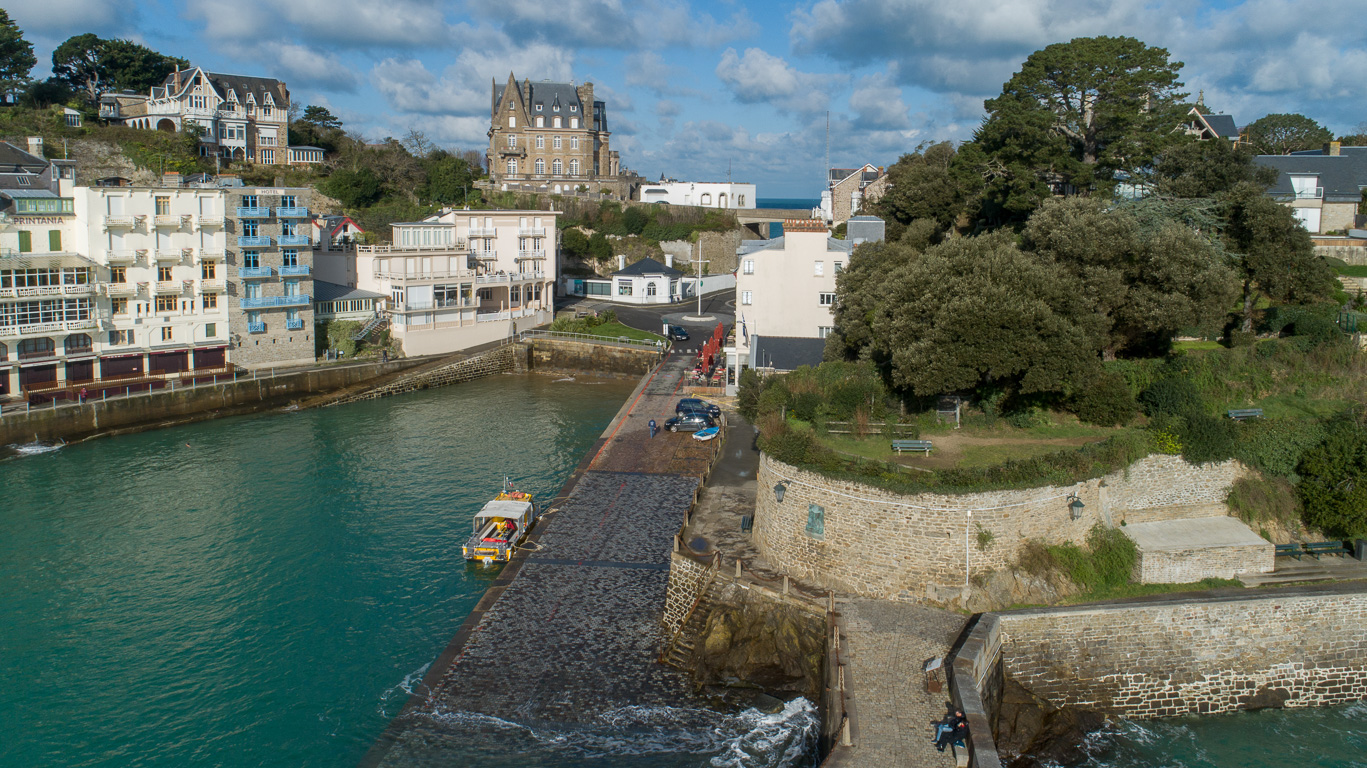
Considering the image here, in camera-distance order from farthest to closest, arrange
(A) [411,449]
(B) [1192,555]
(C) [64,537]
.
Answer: (A) [411,449]
(C) [64,537]
(B) [1192,555]

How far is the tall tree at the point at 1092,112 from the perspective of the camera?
32.0m

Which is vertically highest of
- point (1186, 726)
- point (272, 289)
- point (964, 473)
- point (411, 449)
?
point (272, 289)

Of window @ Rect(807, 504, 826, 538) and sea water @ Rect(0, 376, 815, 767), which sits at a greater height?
window @ Rect(807, 504, 826, 538)

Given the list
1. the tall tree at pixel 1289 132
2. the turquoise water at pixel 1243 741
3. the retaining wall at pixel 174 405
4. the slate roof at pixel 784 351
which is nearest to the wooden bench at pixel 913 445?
the turquoise water at pixel 1243 741

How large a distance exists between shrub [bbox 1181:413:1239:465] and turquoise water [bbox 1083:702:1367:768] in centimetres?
534

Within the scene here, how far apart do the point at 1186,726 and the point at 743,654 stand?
8038 millimetres

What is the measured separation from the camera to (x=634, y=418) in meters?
34.9

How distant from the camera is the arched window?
119ft

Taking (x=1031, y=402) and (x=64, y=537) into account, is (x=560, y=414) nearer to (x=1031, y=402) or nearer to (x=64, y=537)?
(x=64, y=537)

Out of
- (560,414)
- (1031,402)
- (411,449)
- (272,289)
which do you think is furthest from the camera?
(272,289)

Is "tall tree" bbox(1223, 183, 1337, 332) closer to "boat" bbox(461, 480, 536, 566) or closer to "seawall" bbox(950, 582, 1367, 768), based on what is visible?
"seawall" bbox(950, 582, 1367, 768)

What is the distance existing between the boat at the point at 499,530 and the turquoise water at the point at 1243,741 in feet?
44.5

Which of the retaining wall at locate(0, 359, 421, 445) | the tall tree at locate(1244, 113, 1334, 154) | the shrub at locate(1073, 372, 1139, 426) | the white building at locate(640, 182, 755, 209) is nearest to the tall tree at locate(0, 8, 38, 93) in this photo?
the retaining wall at locate(0, 359, 421, 445)

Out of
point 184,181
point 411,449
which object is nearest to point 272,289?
point 184,181
